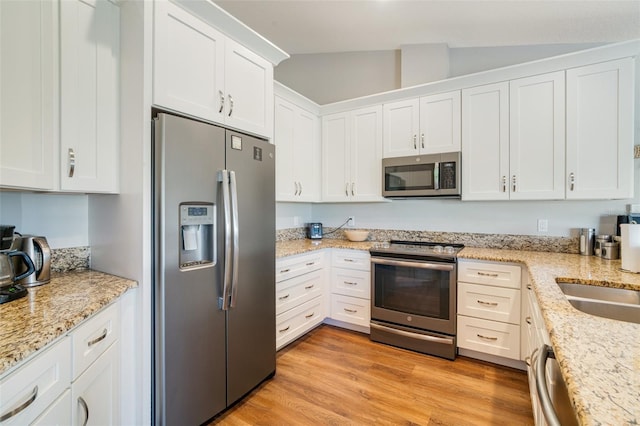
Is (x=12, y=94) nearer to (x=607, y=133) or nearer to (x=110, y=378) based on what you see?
(x=110, y=378)

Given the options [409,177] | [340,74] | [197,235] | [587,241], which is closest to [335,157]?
[409,177]

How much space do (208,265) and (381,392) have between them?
147 cm

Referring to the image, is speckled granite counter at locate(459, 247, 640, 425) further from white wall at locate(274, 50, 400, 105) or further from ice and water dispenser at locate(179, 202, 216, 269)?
white wall at locate(274, 50, 400, 105)

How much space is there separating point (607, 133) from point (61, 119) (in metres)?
3.45

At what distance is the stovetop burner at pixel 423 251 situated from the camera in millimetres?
2499

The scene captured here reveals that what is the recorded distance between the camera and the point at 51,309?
1090mm

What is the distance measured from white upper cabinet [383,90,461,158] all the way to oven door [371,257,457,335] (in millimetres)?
1127

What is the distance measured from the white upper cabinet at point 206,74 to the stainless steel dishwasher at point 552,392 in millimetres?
1872

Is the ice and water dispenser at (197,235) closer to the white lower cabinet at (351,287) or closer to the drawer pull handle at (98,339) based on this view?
the drawer pull handle at (98,339)

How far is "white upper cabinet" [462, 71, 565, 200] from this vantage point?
2348 mm

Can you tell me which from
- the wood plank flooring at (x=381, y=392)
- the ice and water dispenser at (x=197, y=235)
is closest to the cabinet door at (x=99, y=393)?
the ice and water dispenser at (x=197, y=235)

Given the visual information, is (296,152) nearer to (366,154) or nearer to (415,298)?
(366,154)

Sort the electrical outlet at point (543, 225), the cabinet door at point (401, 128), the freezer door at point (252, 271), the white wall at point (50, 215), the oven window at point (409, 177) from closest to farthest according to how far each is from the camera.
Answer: the white wall at point (50, 215)
the freezer door at point (252, 271)
the electrical outlet at point (543, 225)
the oven window at point (409, 177)
the cabinet door at point (401, 128)

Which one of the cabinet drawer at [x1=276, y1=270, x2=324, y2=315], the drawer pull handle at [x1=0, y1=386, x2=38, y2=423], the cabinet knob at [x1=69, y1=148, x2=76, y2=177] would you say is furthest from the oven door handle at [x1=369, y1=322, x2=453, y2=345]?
the cabinet knob at [x1=69, y1=148, x2=76, y2=177]
